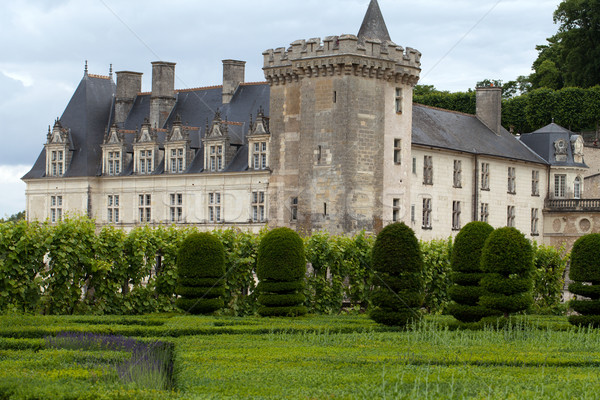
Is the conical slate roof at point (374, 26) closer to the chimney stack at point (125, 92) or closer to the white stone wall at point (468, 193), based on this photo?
the white stone wall at point (468, 193)

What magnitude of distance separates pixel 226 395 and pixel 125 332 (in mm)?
9649

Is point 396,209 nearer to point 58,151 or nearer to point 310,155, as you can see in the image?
point 310,155

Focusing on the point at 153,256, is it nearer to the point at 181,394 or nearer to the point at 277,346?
the point at 277,346

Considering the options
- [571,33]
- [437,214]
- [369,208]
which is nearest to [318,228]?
[369,208]

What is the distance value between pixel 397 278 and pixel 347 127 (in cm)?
1922

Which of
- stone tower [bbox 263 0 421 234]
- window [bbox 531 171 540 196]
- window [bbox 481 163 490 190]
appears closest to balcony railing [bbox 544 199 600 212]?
window [bbox 531 171 540 196]

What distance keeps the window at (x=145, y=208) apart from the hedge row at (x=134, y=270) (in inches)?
773

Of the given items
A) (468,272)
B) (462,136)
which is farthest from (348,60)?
(468,272)

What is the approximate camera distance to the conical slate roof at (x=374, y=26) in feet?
157

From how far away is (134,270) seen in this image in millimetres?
32938

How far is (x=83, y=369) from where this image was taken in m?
16.5

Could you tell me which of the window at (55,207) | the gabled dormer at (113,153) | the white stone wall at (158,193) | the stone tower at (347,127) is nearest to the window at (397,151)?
the stone tower at (347,127)

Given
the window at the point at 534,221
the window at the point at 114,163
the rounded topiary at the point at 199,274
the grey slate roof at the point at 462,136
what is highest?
the grey slate roof at the point at 462,136

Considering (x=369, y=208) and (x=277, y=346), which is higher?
(x=369, y=208)
